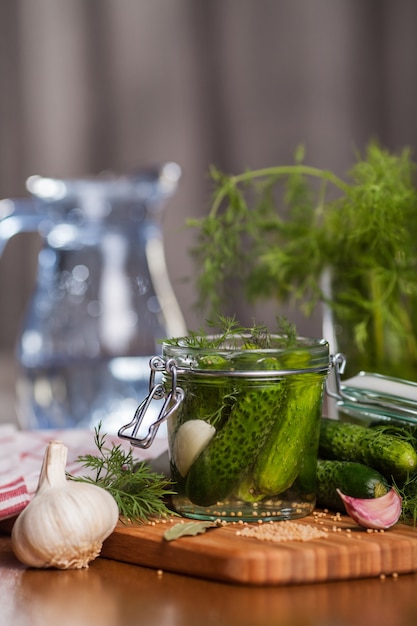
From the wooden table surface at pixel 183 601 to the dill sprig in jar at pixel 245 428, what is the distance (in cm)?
9

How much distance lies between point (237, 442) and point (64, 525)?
141 millimetres

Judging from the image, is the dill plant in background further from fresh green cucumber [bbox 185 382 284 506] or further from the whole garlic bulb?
the whole garlic bulb

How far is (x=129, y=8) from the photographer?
296 centimetres

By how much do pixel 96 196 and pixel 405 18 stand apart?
1806 millimetres

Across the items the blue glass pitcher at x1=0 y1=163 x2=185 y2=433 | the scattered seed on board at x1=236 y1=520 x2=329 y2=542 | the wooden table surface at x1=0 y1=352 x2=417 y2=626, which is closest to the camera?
the wooden table surface at x1=0 y1=352 x2=417 y2=626

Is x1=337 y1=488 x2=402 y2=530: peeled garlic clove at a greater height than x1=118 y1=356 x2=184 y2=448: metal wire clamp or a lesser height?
lesser

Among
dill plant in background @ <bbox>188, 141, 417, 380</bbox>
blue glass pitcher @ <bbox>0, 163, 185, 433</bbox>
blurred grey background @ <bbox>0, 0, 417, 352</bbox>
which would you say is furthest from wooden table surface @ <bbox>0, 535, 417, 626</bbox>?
blurred grey background @ <bbox>0, 0, 417, 352</bbox>

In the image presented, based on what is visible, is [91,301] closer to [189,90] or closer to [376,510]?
[376,510]

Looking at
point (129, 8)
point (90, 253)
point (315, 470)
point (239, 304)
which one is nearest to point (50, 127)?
point (129, 8)

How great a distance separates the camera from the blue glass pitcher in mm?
1274

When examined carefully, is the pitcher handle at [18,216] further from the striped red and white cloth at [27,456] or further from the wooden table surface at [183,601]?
the wooden table surface at [183,601]

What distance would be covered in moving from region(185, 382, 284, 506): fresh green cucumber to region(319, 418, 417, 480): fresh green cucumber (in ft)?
0.36

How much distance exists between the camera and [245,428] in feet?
2.32

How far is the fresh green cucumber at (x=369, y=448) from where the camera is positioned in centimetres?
76
